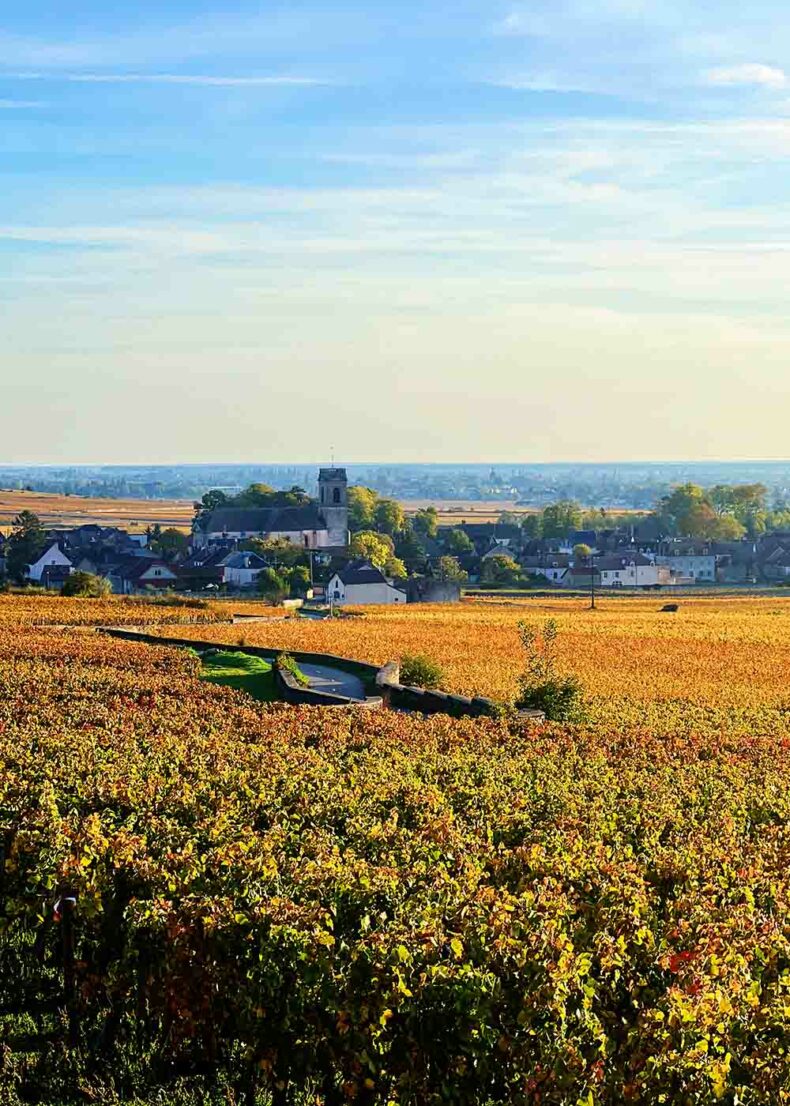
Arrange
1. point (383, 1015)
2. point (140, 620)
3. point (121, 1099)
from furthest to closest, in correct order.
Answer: point (140, 620)
point (121, 1099)
point (383, 1015)

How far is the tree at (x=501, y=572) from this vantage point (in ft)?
438

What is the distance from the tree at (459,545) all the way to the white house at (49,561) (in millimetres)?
52790

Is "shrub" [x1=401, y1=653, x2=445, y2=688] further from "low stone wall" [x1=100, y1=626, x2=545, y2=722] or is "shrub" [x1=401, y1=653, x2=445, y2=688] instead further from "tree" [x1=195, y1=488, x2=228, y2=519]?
"tree" [x1=195, y1=488, x2=228, y2=519]

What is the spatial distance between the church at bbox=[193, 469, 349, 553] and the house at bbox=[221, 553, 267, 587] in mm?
33513

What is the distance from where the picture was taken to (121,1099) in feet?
34.9

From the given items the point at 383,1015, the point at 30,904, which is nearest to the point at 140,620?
the point at 30,904

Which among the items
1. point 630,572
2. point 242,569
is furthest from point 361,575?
point 630,572

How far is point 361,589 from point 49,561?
108 ft

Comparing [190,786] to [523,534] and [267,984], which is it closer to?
[267,984]

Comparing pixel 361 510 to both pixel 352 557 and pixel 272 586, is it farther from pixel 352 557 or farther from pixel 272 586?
pixel 272 586

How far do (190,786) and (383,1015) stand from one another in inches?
283

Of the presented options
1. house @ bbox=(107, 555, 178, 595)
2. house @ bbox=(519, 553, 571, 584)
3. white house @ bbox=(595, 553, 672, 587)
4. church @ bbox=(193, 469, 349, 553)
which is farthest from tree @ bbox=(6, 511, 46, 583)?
white house @ bbox=(595, 553, 672, 587)

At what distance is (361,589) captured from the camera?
4203 inches

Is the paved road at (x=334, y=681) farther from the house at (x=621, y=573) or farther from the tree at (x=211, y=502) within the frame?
the tree at (x=211, y=502)
